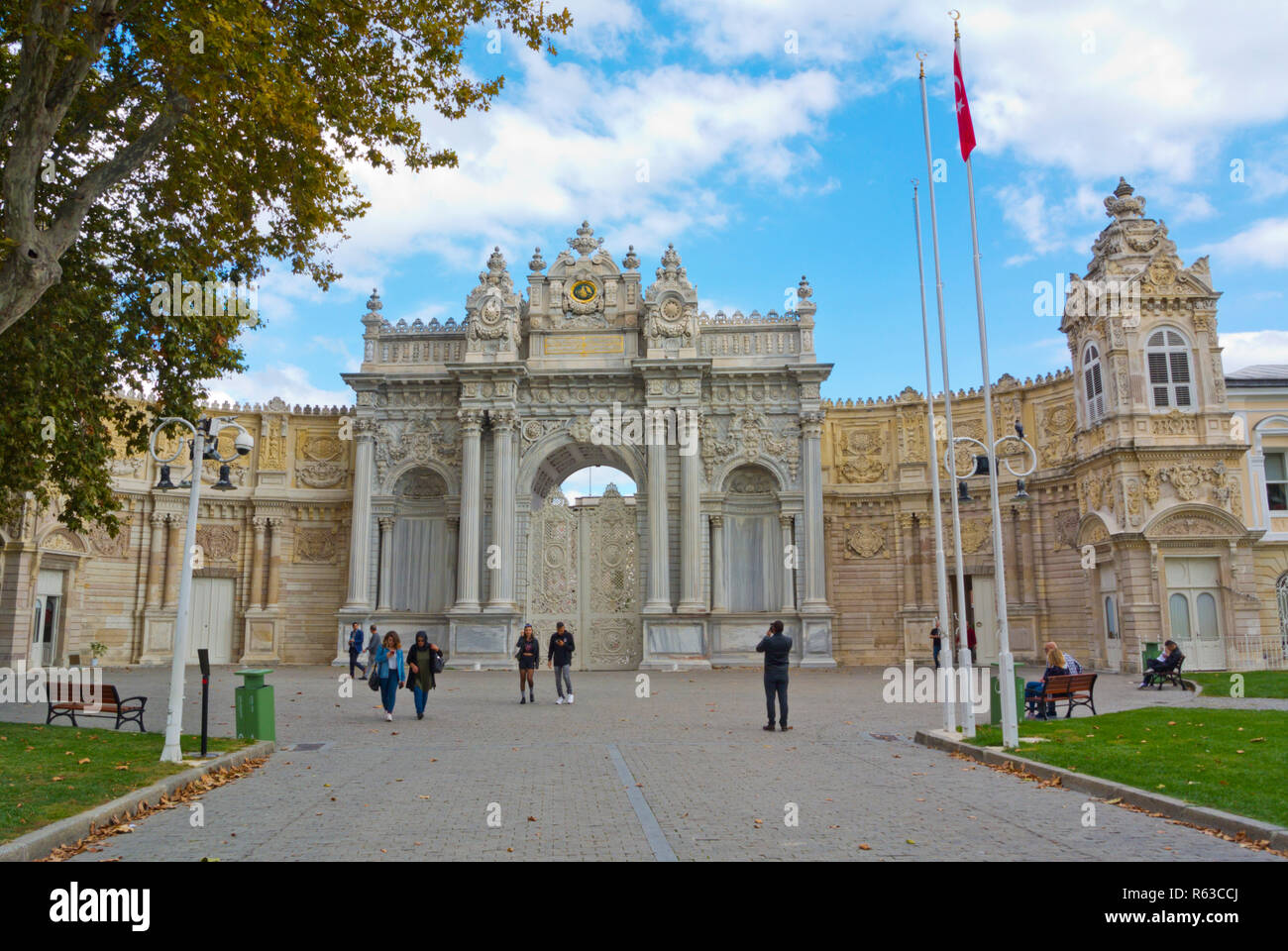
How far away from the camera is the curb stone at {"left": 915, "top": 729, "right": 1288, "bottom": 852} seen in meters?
8.53

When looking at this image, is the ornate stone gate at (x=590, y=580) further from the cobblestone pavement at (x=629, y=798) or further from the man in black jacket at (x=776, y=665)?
the man in black jacket at (x=776, y=665)

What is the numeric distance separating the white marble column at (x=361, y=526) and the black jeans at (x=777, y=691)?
72.6 ft

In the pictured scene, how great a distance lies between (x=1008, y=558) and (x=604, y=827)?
102 ft

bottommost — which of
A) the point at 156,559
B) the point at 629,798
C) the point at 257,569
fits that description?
the point at 629,798

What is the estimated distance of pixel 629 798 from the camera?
10.8m

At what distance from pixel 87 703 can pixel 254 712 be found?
3755 mm

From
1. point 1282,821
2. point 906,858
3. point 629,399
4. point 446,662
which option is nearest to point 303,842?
point 906,858

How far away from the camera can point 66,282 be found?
56.5ft

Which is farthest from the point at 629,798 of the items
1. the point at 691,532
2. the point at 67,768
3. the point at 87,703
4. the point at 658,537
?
the point at 691,532

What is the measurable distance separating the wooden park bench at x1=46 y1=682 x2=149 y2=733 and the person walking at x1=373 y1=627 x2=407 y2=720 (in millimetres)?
4122

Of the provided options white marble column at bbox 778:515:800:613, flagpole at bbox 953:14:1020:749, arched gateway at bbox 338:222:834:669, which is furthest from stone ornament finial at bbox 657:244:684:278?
flagpole at bbox 953:14:1020:749

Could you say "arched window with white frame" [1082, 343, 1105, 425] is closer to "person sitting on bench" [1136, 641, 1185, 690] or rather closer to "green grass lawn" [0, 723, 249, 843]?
"person sitting on bench" [1136, 641, 1185, 690]

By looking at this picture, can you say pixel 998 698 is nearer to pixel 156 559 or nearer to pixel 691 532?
pixel 691 532

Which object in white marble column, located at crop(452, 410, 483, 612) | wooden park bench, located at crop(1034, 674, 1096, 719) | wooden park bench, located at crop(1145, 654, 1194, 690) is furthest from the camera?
white marble column, located at crop(452, 410, 483, 612)
